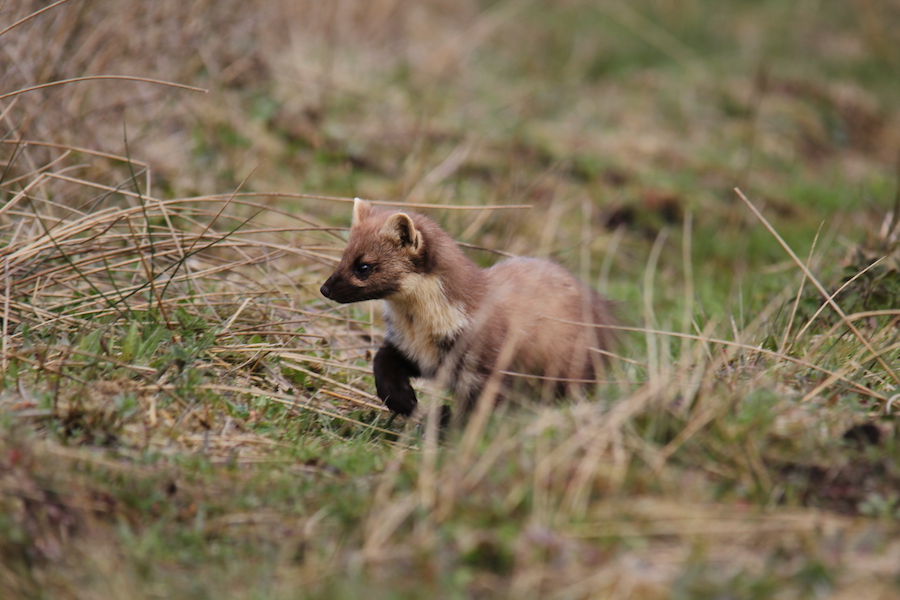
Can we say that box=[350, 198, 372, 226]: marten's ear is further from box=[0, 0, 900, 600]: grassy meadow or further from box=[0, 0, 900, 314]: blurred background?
box=[0, 0, 900, 314]: blurred background

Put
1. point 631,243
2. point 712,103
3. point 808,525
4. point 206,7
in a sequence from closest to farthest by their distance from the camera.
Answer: point 808,525 < point 206,7 < point 631,243 < point 712,103

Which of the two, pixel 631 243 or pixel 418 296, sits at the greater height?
pixel 418 296

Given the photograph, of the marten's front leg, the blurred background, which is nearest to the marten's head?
the marten's front leg

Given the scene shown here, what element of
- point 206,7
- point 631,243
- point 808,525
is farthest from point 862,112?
point 808,525

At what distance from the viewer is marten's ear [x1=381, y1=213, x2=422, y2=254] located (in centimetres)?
475

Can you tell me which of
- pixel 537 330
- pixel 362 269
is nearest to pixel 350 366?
pixel 362 269

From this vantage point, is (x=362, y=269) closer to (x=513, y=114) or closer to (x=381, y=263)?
(x=381, y=263)

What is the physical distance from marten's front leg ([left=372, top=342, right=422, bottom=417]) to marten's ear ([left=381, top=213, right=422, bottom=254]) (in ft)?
1.76

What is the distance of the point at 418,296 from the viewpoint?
15.7 ft

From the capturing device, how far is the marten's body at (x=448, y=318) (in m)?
4.67

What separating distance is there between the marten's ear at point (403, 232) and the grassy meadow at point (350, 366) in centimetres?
49

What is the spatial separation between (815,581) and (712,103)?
33.2 ft

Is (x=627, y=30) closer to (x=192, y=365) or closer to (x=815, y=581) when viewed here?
(x=192, y=365)

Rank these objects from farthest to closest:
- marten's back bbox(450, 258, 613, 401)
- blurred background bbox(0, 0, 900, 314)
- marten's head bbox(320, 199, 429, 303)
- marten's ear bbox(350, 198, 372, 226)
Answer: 1. blurred background bbox(0, 0, 900, 314)
2. marten's ear bbox(350, 198, 372, 226)
3. marten's head bbox(320, 199, 429, 303)
4. marten's back bbox(450, 258, 613, 401)
